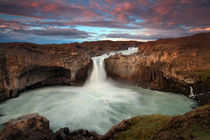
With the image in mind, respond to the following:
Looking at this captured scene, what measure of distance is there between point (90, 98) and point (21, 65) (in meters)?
11.5

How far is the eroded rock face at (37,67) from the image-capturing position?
19984 millimetres

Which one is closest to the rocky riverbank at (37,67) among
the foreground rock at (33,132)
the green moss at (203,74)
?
the foreground rock at (33,132)

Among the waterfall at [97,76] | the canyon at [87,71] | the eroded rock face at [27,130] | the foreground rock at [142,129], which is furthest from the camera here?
the waterfall at [97,76]

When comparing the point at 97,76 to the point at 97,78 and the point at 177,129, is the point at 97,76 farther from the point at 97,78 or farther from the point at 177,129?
the point at 177,129

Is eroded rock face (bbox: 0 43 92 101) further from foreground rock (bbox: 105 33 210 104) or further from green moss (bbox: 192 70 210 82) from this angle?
green moss (bbox: 192 70 210 82)

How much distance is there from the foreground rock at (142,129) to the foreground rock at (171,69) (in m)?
A: 13.9

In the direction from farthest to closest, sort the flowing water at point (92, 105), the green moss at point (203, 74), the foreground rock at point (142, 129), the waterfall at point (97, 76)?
the waterfall at point (97, 76), the green moss at point (203, 74), the flowing water at point (92, 105), the foreground rock at point (142, 129)

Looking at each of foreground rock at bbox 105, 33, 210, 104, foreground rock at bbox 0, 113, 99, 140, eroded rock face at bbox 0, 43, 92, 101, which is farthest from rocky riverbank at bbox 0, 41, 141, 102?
foreground rock at bbox 0, 113, 99, 140

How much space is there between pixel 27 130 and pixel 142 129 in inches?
297

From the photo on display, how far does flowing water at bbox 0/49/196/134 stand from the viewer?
14.7 metres

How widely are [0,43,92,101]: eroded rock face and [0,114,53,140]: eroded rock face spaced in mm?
12533

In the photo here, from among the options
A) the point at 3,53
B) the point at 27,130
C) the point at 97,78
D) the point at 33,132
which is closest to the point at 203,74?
the point at 97,78

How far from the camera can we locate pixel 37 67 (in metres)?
23.8

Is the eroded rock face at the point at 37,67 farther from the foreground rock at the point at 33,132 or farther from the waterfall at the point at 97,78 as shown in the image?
the foreground rock at the point at 33,132
